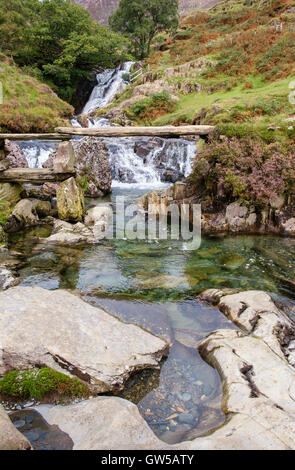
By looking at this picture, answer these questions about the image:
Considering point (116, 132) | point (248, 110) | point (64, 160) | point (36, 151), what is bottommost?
point (64, 160)

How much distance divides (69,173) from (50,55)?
102 feet

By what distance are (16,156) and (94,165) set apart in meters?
4.24

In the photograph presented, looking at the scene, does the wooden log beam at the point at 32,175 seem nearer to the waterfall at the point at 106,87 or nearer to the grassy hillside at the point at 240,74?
the grassy hillside at the point at 240,74

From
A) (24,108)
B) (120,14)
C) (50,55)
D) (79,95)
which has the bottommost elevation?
(24,108)

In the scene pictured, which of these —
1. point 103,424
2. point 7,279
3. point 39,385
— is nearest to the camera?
point 103,424

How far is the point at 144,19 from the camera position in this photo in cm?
4244

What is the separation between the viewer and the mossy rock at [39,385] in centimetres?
350

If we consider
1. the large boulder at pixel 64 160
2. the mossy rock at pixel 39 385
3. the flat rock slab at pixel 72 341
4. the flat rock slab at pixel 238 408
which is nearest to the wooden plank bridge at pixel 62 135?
the large boulder at pixel 64 160

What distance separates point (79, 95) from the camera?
116ft

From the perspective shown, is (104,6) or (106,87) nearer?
(106,87)

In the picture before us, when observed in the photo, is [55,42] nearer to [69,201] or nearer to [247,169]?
[69,201]

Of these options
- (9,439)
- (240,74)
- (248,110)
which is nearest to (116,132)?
(248,110)

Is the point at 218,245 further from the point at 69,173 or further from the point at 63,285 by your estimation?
the point at 69,173

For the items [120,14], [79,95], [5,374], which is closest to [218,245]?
[5,374]
